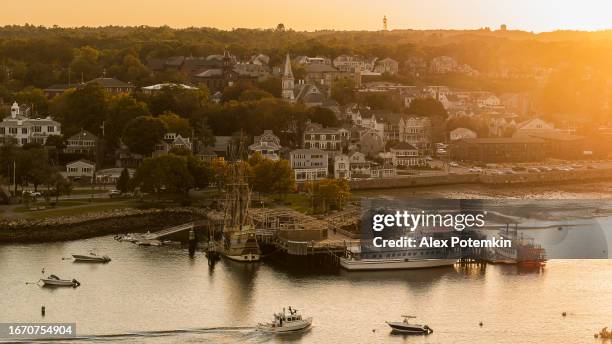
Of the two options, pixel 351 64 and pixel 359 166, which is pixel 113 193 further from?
pixel 351 64

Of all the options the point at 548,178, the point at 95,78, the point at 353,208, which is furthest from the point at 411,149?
the point at 95,78

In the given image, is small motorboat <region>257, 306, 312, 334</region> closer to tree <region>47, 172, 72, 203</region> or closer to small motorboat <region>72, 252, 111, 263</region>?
small motorboat <region>72, 252, 111, 263</region>

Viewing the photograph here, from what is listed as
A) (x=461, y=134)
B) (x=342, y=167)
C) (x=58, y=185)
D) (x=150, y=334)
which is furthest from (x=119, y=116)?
(x=150, y=334)

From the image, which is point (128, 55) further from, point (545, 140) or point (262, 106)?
point (545, 140)

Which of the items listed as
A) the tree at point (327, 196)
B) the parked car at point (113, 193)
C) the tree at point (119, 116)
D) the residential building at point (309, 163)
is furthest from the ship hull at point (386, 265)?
the tree at point (119, 116)

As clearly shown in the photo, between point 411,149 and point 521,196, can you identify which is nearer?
point 521,196

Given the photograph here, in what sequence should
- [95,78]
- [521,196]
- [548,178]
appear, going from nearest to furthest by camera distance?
1. [521,196]
2. [548,178]
3. [95,78]

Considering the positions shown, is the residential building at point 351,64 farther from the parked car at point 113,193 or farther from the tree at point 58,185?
the tree at point 58,185
